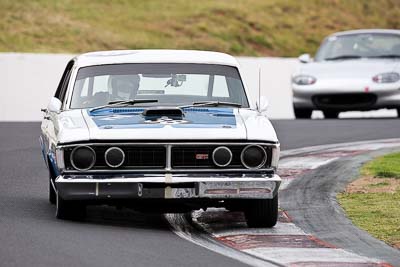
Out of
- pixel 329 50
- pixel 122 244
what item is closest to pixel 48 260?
pixel 122 244

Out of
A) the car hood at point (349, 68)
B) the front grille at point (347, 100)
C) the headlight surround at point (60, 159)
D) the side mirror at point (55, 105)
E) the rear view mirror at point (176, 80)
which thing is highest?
the rear view mirror at point (176, 80)

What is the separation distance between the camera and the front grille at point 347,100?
25203 mm

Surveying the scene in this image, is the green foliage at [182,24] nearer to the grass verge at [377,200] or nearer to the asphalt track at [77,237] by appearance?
the grass verge at [377,200]

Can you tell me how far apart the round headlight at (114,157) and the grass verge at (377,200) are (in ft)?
6.42

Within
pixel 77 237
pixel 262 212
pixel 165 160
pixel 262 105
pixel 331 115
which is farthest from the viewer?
pixel 331 115

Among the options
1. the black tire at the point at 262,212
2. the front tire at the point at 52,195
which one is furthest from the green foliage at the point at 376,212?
the front tire at the point at 52,195

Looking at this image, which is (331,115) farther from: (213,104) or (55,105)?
(55,105)

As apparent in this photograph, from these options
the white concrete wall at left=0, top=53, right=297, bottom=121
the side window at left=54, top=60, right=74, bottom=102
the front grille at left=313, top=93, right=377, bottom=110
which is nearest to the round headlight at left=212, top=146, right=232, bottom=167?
the side window at left=54, top=60, right=74, bottom=102

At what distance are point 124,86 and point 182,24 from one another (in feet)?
99.8

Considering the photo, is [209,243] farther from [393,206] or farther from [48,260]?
[393,206]

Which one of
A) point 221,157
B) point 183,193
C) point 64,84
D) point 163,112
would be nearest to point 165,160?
point 183,193

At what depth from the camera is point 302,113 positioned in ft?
86.8

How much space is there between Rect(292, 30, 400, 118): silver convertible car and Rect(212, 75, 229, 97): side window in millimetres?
12738

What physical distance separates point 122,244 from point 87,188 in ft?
2.67
